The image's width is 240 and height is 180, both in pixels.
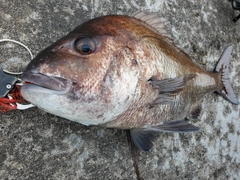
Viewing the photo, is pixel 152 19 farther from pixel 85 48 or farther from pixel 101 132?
pixel 101 132

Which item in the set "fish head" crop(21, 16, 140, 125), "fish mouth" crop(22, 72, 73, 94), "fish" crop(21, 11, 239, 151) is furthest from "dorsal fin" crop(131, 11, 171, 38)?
"fish mouth" crop(22, 72, 73, 94)

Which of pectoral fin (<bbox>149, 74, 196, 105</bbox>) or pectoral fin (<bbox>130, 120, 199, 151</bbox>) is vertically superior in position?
pectoral fin (<bbox>149, 74, 196, 105</bbox>)

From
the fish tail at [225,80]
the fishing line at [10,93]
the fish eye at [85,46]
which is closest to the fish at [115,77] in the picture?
the fish eye at [85,46]

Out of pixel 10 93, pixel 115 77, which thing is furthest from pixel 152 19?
pixel 10 93

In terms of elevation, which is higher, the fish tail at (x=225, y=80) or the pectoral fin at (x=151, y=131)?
the fish tail at (x=225, y=80)

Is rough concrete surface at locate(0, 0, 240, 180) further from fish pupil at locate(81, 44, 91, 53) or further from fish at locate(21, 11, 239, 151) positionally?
fish pupil at locate(81, 44, 91, 53)

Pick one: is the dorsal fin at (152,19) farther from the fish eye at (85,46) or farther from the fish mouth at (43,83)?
→ the fish mouth at (43,83)
